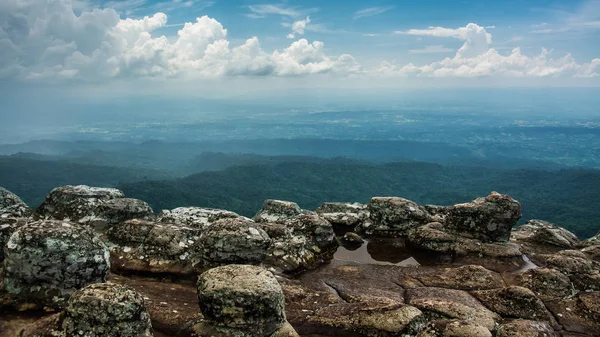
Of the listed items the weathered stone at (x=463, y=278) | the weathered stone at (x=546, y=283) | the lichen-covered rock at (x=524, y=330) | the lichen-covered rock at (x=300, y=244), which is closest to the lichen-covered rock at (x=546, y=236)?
the weathered stone at (x=546, y=283)

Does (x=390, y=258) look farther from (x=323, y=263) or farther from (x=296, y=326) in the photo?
(x=296, y=326)

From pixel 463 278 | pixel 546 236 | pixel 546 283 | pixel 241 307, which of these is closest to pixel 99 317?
→ pixel 241 307

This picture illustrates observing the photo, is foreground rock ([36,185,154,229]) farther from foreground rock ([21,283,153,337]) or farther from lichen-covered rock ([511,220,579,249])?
lichen-covered rock ([511,220,579,249])

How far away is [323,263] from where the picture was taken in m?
17.0

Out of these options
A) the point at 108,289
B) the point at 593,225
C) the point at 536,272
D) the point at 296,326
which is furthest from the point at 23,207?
the point at 593,225

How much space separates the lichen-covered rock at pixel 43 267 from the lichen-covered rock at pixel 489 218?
16409mm

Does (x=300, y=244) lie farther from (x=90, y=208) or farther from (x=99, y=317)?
(x=90, y=208)

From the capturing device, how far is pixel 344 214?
75.1ft

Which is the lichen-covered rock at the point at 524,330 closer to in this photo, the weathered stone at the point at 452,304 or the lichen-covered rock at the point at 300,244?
the weathered stone at the point at 452,304

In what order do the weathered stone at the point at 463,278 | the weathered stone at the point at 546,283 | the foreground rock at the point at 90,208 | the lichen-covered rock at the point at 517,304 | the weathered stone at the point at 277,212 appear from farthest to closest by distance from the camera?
the weathered stone at the point at 277,212, the foreground rock at the point at 90,208, the weathered stone at the point at 463,278, the weathered stone at the point at 546,283, the lichen-covered rock at the point at 517,304

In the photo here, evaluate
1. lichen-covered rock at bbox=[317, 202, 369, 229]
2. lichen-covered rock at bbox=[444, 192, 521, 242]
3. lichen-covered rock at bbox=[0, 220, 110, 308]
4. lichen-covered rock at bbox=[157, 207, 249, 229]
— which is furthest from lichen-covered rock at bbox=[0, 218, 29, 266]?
lichen-covered rock at bbox=[444, 192, 521, 242]

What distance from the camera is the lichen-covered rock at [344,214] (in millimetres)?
22359

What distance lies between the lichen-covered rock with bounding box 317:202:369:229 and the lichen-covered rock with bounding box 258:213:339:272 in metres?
3.56

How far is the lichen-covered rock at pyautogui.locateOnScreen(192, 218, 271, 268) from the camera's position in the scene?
13469mm
